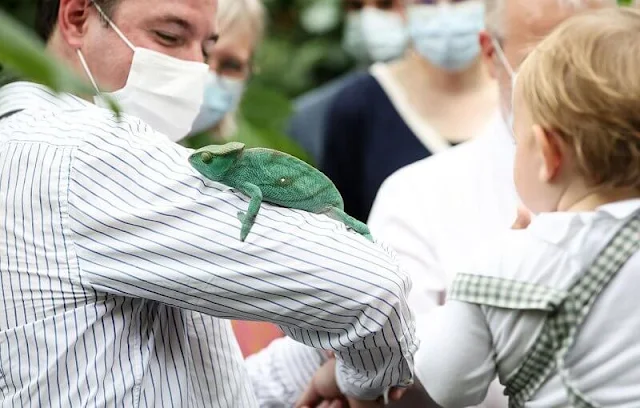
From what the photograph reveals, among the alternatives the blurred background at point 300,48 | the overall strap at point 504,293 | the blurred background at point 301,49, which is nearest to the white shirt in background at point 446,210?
the overall strap at point 504,293

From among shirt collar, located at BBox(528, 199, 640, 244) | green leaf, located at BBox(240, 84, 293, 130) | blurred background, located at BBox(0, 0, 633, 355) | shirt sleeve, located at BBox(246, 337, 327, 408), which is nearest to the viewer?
shirt collar, located at BBox(528, 199, 640, 244)

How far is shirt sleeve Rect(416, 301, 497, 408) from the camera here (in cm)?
190

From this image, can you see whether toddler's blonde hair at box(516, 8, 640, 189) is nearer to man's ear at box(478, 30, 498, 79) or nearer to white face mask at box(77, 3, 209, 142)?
white face mask at box(77, 3, 209, 142)

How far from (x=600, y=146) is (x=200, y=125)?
8.52 ft

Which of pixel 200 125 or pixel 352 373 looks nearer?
pixel 352 373

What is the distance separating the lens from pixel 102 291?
69.1 inches

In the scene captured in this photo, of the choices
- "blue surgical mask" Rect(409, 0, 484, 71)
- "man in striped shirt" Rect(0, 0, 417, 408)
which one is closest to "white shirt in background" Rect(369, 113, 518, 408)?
"man in striped shirt" Rect(0, 0, 417, 408)

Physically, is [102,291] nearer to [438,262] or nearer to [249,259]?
[249,259]

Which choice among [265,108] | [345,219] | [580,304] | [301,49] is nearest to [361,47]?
[265,108]

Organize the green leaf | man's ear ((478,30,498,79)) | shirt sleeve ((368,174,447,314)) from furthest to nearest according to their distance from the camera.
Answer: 1. the green leaf
2. man's ear ((478,30,498,79))
3. shirt sleeve ((368,174,447,314))

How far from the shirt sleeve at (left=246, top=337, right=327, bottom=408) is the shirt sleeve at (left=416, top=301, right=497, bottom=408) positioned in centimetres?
49

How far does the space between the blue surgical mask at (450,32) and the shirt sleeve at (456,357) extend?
2726 millimetres

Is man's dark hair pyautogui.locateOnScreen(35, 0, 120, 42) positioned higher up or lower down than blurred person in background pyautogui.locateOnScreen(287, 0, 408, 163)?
higher up

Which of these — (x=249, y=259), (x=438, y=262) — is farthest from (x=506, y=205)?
(x=249, y=259)
